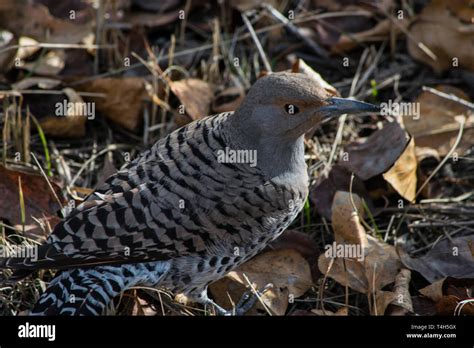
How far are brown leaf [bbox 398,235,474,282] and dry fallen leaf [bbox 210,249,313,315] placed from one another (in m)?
0.55

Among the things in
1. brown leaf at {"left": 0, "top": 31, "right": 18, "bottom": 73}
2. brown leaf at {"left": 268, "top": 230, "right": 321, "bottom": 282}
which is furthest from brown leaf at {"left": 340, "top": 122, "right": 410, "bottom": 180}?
brown leaf at {"left": 0, "top": 31, "right": 18, "bottom": 73}

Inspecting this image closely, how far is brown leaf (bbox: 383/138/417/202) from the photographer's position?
15.8ft

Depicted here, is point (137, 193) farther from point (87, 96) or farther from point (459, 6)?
point (459, 6)

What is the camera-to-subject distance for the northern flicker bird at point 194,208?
3994 mm

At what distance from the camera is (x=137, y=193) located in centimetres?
417

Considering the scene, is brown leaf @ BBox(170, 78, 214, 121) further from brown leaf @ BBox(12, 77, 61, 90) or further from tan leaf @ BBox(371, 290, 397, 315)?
tan leaf @ BBox(371, 290, 397, 315)

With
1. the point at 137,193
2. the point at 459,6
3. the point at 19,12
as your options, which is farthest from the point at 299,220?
the point at 19,12

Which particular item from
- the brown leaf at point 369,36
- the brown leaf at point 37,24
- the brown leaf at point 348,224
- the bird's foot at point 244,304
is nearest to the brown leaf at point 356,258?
the brown leaf at point 348,224

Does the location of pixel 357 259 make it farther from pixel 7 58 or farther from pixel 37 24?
pixel 37 24

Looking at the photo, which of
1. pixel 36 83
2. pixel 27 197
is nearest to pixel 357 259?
pixel 27 197

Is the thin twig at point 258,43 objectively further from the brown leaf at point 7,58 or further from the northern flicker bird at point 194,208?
the brown leaf at point 7,58

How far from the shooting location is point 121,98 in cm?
549

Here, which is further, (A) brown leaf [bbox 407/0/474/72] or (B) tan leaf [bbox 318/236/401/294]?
(A) brown leaf [bbox 407/0/474/72]

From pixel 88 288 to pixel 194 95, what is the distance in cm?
183
